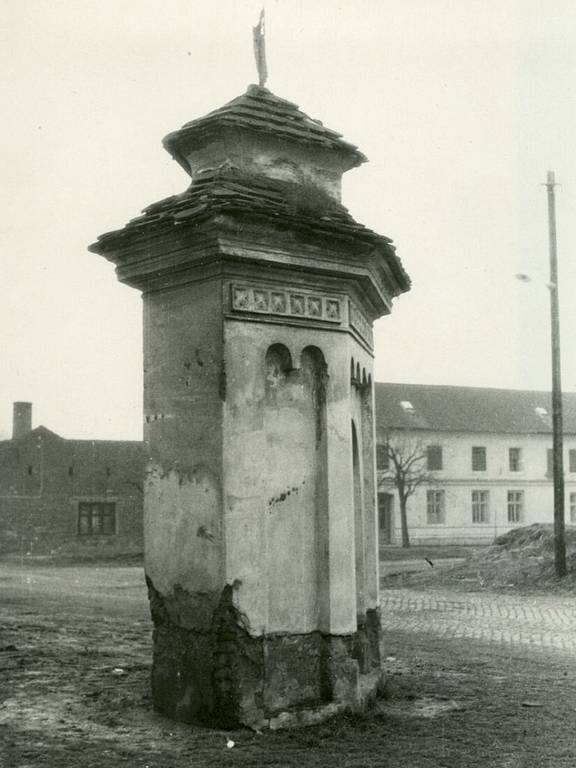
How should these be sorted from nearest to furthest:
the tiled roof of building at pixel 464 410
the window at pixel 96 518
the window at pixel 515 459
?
1. the window at pixel 96 518
2. the tiled roof of building at pixel 464 410
3. the window at pixel 515 459

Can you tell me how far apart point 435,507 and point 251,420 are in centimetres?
4135

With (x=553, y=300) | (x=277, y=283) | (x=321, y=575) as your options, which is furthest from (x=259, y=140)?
(x=553, y=300)

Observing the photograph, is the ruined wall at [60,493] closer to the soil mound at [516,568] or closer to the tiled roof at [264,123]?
the soil mound at [516,568]

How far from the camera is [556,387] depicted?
20281mm

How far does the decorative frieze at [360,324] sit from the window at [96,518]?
32801 millimetres

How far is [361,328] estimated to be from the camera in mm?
7777

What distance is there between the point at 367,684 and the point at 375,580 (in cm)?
103

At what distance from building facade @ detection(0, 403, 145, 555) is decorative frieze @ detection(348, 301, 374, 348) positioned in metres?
31.2

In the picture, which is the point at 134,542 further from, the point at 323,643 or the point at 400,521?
the point at 323,643

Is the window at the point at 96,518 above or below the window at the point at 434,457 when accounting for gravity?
below

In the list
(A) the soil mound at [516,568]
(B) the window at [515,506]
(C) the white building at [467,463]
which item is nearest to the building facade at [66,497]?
(C) the white building at [467,463]

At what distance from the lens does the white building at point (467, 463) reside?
45.6 metres

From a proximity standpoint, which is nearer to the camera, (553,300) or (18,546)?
(553,300)

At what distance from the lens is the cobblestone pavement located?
12492mm
